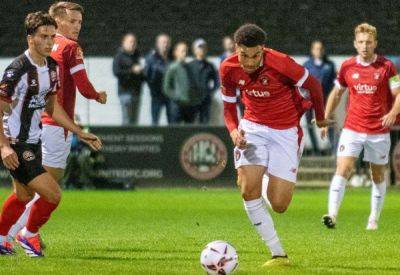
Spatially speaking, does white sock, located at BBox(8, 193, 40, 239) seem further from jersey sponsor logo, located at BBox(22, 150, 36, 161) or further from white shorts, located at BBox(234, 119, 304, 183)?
white shorts, located at BBox(234, 119, 304, 183)

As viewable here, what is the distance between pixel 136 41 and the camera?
2253cm

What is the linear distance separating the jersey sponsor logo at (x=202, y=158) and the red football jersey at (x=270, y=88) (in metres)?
10.6

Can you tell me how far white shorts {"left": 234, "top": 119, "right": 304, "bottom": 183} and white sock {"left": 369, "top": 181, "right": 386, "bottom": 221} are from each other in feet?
12.2

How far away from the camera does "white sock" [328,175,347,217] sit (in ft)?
40.8

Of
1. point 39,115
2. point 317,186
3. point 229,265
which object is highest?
point 39,115

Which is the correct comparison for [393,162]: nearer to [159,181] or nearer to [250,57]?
[159,181]

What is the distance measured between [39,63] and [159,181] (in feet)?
36.6

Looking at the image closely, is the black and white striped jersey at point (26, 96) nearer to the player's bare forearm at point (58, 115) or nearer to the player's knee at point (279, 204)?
the player's bare forearm at point (58, 115)

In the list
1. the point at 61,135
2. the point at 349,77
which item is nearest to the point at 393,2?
the point at 349,77

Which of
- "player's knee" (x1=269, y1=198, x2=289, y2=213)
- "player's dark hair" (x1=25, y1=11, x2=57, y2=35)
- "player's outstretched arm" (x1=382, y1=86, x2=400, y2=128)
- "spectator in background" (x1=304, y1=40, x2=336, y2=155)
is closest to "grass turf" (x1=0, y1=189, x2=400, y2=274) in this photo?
"player's knee" (x1=269, y1=198, x2=289, y2=213)

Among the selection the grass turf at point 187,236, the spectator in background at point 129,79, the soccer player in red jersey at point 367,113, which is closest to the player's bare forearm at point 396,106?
the soccer player in red jersey at point 367,113

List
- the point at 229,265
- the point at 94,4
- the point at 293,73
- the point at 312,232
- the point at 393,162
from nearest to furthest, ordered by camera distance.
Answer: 1. the point at 229,265
2. the point at 293,73
3. the point at 312,232
4. the point at 393,162
5. the point at 94,4

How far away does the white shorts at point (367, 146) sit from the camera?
12.7 metres

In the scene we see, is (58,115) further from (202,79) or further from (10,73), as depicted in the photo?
(202,79)
